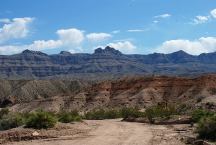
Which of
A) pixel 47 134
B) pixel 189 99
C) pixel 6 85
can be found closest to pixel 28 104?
pixel 189 99

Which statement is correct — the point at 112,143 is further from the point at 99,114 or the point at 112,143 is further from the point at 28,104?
the point at 28,104

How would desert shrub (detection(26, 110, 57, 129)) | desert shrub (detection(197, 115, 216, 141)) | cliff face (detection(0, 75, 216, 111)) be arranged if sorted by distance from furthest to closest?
cliff face (detection(0, 75, 216, 111))
desert shrub (detection(26, 110, 57, 129))
desert shrub (detection(197, 115, 216, 141))

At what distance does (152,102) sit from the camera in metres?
94.4

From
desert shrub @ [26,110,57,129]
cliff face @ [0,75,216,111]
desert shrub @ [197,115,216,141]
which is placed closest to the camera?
desert shrub @ [197,115,216,141]

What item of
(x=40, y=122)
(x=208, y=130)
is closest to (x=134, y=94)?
(x=40, y=122)

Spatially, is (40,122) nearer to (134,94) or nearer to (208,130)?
(208,130)

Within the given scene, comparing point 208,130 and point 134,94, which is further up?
point 208,130

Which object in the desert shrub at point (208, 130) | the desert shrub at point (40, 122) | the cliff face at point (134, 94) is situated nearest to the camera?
the desert shrub at point (208, 130)

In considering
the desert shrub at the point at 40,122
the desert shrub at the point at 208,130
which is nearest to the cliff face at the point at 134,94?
the desert shrub at the point at 40,122

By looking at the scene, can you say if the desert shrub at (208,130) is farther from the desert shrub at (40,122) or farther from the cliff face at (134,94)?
the cliff face at (134,94)

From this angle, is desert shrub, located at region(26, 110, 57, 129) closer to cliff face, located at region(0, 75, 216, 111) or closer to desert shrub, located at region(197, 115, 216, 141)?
desert shrub, located at region(197, 115, 216, 141)

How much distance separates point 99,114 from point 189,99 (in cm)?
2422

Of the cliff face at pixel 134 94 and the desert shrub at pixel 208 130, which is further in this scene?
the cliff face at pixel 134 94

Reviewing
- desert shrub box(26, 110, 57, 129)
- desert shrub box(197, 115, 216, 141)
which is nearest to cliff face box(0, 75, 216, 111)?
desert shrub box(26, 110, 57, 129)
